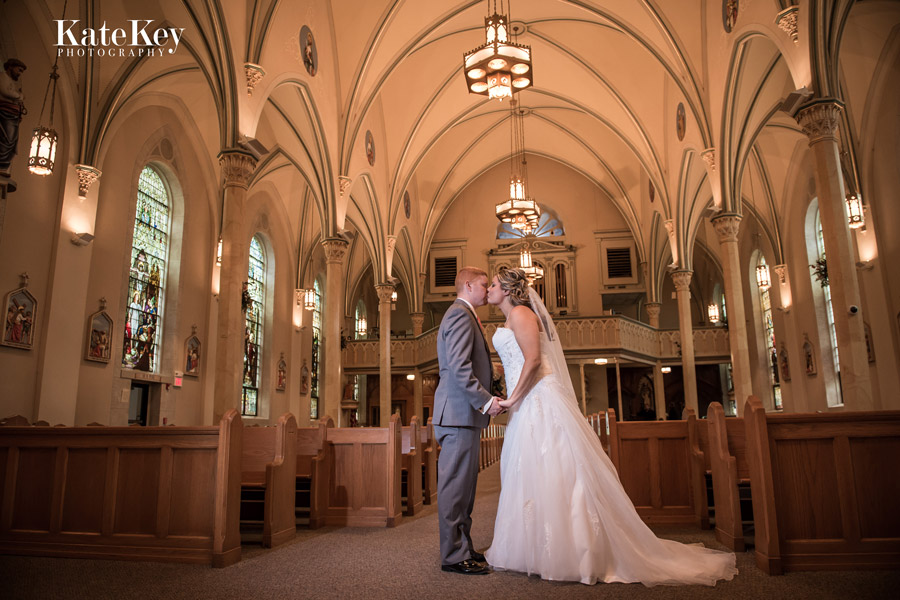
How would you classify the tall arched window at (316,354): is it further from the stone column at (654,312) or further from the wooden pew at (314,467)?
the wooden pew at (314,467)

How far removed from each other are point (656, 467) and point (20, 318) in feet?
32.9

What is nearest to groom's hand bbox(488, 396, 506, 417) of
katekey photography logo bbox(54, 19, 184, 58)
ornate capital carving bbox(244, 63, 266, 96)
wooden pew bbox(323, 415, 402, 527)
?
wooden pew bbox(323, 415, 402, 527)

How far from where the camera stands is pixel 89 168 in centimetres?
1179

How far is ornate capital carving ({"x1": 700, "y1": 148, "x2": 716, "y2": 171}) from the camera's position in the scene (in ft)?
45.2

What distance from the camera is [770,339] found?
20.5 metres

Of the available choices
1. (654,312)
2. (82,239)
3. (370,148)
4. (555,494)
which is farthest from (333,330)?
(654,312)

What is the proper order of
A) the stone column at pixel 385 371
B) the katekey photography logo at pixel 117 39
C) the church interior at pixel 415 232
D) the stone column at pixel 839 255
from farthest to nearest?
the stone column at pixel 385 371, the katekey photography logo at pixel 117 39, the stone column at pixel 839 255, the church interior at pixel 415 232

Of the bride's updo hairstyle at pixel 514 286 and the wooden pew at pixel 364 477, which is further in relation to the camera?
the wooden pew at pixel 364 477

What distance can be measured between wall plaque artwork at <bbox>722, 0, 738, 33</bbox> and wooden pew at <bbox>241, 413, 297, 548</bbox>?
36.3ft

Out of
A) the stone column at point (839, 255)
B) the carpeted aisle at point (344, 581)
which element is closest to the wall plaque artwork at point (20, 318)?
the carpeted aisle at point (344, 581)

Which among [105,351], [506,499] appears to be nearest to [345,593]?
[506,499]

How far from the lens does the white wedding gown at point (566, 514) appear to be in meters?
3.84

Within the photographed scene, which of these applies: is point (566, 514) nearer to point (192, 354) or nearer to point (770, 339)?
point (192, 354)

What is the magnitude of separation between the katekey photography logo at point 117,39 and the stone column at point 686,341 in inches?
572
